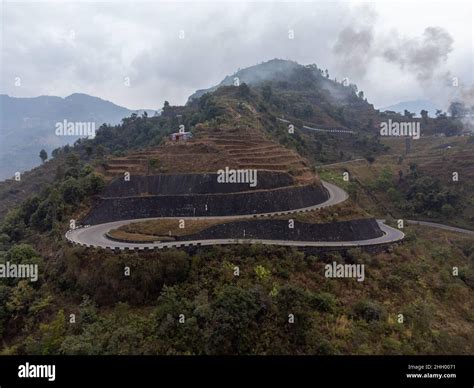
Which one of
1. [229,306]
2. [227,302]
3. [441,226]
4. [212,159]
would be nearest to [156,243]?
[227,302]

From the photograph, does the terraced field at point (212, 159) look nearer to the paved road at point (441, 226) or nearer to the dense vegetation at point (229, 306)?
the dense vegetation at point (229, 306)

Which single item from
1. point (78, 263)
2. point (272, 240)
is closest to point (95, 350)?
point (78, 263)

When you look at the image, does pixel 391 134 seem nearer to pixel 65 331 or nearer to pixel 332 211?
pixel 332 211

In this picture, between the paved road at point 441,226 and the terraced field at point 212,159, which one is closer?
the terraced field at point 212,159

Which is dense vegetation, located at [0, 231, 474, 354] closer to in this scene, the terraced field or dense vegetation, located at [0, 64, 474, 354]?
dense vegetation, located at [0, 64, 474, 354]

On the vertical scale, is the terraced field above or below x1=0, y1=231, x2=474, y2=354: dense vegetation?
above

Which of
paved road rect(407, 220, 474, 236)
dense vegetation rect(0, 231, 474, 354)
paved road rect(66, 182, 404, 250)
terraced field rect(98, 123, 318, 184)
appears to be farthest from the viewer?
paved road rect(407, 220, 474, 236)

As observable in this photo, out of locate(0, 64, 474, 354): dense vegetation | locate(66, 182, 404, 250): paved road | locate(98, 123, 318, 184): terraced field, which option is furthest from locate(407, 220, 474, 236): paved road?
locate(98, 123, 318, 184): terraced field

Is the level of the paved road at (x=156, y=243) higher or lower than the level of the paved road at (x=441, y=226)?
higher

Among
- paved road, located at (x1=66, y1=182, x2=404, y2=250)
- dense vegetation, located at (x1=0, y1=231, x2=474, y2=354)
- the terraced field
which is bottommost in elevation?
dense vegetation, located at (x1=0, y1=231, x2=474, y2=354)

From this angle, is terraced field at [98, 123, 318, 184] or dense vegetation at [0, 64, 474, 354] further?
terraced field at [98, 123, 318, 184]

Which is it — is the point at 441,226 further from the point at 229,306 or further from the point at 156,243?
the point at 229,306

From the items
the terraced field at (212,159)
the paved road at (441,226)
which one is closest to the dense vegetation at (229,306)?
A: the terraced field at (212,159)

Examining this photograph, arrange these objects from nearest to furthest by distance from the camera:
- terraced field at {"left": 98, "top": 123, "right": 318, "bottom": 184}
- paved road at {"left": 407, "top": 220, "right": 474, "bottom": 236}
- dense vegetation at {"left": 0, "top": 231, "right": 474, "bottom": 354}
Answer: dense vegetation at {"left": 0, "top": 231, "right": 474, "bottom": 354}, terraced field at {"left": 98, "top": 123, "right": 318, "bottom": 184}, paved road at {"left": 407, "top": 220, "right": 474, "bottom": 236}
